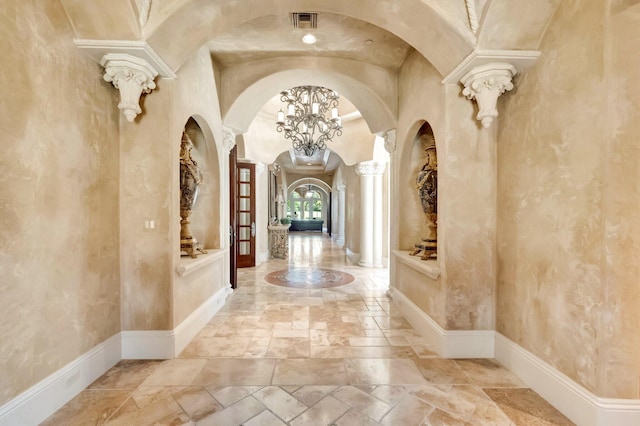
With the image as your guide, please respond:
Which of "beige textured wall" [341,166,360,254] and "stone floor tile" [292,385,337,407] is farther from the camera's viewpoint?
"beige textured wall" [341,166,360,254]

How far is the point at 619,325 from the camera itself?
1691 mm

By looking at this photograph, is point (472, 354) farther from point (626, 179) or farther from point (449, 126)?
point (449, 126)

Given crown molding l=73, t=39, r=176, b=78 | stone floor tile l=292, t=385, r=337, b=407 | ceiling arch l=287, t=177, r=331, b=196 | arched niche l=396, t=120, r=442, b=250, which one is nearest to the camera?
stone floor tile l=292, t=385, r=337, b=407

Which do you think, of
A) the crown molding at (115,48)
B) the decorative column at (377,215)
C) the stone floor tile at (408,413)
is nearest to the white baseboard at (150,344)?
the stone floor tile at (408,413)

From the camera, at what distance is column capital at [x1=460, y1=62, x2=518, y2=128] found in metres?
2.37

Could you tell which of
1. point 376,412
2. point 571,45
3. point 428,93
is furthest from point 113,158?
point 571,45

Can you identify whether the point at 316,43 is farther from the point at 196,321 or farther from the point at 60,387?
the point at 60,387

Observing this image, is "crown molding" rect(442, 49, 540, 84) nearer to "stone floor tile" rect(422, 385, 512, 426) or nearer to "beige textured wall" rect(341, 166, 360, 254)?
"stone floor tile" rect(422, 385, 512, 426)

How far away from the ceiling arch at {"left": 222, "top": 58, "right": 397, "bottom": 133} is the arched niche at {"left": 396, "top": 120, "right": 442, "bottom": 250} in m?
0.57

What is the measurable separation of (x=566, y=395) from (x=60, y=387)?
346 centimetres

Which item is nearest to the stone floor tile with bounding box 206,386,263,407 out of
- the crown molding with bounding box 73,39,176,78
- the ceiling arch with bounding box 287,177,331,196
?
the crown molding with bounding box 73,39,176,78

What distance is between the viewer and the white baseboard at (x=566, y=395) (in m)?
1.68

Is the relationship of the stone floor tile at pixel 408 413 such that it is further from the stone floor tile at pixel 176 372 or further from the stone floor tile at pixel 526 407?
the stone floor tile at pixel 176 372

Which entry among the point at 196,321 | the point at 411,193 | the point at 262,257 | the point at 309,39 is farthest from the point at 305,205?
the point at 196,321
